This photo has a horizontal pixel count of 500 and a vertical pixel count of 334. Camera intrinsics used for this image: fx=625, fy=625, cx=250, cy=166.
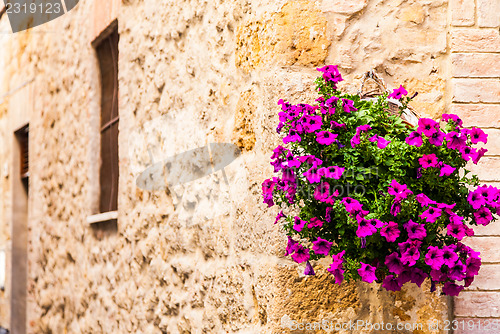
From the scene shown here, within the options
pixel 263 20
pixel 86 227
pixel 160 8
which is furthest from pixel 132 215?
pixel 263 20

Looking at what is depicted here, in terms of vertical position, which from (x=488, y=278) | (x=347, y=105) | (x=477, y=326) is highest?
(x=347, y=105)

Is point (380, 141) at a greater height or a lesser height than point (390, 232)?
greater

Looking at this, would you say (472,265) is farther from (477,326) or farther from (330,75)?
(330,75)

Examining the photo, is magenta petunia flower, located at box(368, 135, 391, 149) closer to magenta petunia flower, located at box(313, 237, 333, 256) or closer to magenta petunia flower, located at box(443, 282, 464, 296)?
magenta petunia flower, located at box(313, 237, 333, 256)

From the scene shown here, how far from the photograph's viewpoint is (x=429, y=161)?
1.81 metres

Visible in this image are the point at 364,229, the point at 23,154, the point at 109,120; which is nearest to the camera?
the point at 364,229

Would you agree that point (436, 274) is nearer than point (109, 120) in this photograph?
Yes

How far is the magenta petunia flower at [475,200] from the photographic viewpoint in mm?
1843

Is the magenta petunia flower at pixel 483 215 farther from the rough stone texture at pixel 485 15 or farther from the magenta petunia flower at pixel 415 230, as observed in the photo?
the rough stone texture at pixel 485 15

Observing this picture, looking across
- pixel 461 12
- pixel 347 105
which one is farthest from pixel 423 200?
pixel 461 12

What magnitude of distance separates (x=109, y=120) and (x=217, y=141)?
6.17ft

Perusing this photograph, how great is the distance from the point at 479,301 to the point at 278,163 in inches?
38.3

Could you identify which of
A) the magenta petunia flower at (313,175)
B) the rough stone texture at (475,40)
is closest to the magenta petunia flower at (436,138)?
the magenta petunia flower at (313,175)

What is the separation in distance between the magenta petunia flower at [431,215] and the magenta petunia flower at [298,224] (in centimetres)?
35
